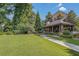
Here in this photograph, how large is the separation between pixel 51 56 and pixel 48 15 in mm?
877

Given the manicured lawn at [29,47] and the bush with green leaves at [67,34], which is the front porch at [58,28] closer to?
the bush with green leaves at [67,34]

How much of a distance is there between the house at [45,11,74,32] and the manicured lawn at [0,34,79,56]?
1.02ft

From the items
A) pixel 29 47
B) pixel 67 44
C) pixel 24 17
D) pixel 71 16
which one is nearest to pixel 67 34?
pixel 67 44

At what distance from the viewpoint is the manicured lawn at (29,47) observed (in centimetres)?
495

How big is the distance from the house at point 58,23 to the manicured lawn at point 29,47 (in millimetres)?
311

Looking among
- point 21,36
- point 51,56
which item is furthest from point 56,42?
point 21,36

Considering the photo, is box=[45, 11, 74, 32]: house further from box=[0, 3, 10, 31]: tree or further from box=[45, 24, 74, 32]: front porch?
box=[0, 3, 10, 31]: tree

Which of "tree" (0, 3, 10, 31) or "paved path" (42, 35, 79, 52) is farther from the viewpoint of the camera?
"tree" (0, 3, 10, 31)

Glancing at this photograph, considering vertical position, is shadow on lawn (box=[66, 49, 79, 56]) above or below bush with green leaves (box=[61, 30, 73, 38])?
below

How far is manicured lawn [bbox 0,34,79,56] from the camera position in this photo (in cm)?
495

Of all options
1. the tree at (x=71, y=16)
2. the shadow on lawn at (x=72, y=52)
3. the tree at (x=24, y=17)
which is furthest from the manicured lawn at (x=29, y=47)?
the tree at (x=71, y=16)

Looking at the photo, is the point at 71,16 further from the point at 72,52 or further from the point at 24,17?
the point at 24,17

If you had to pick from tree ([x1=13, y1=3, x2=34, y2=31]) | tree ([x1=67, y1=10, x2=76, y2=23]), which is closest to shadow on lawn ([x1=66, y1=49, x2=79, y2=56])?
tree ([x1=67, y1=10, x2=76, y2=23])

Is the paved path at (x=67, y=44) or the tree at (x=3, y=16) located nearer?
the paved path at (x=67, y=44)
